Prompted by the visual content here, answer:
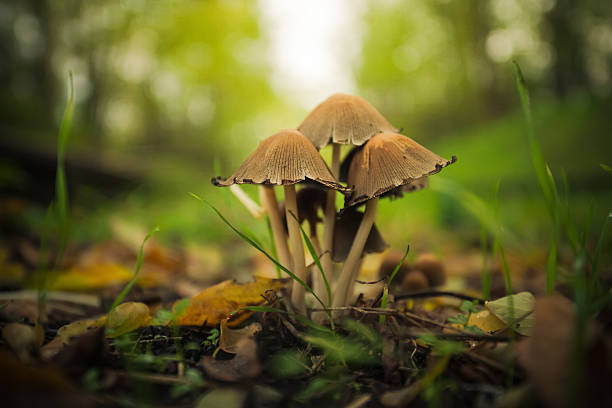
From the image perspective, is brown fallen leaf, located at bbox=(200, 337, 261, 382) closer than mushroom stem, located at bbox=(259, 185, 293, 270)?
Yes

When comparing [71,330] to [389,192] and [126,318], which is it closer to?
[126,318]

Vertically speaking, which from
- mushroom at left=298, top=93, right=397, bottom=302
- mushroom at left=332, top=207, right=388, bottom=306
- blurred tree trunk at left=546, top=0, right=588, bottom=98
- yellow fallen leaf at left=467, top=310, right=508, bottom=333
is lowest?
yellow fallen leaf at left=467, top=310, right=508, bottom=333

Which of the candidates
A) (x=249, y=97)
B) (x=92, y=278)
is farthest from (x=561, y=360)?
(x=249, y=97)

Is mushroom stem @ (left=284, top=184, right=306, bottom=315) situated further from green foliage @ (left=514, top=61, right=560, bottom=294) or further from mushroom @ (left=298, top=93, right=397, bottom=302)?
green foliage @ (left=514, top=61, right=560, bottom=294)

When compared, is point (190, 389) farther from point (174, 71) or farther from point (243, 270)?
point (174, 71)

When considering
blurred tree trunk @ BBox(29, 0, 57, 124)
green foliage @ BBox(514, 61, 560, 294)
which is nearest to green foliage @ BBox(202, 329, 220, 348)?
green foliage @ BBox(514, 61, 560, 294)

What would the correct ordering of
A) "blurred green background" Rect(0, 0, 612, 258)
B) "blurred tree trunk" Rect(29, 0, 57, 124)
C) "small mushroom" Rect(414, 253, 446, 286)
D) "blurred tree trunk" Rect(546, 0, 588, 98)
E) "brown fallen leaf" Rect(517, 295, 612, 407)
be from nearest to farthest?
1. "brown fallen leaf" Rect(517, 295, 612, 407)
2. "small mushroom" Rect(414, 253, 446, 286)
3. "blurred green background" Rect(0, 0, 612, 258)
4. "blurred tree trunk" Rect(29, 0, 57, 124)
5. "blurred tree trunk" Rect(546, 0, 588, 98)
